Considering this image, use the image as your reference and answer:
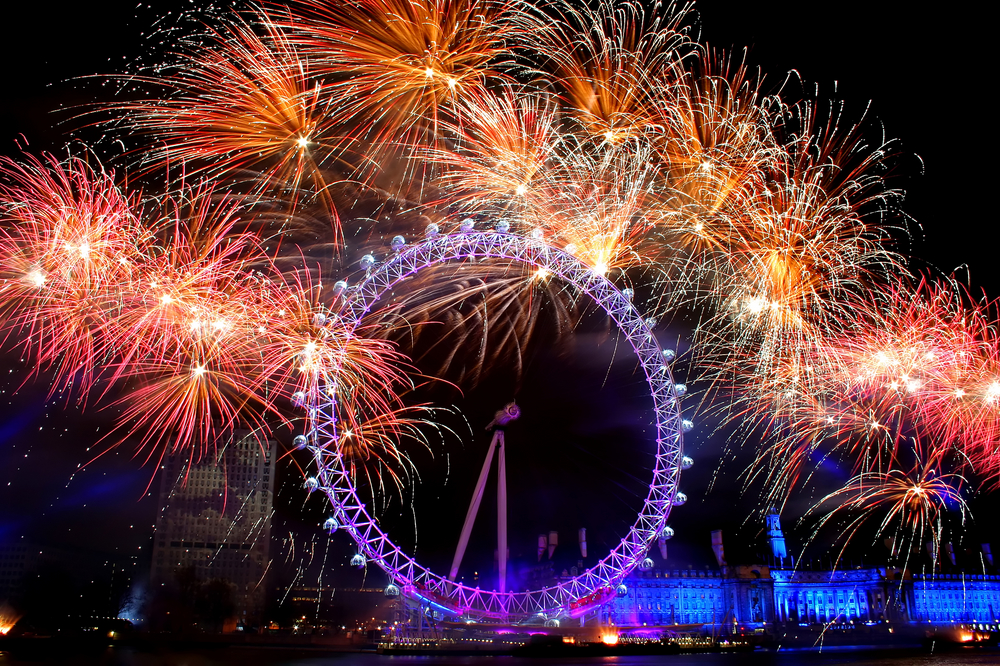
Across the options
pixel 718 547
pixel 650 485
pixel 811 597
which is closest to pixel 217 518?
pixel 650 485

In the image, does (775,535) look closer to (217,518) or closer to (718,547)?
(718,547)

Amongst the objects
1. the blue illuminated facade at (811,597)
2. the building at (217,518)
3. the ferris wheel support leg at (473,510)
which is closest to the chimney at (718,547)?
the blue illuminated facade at (811,597)

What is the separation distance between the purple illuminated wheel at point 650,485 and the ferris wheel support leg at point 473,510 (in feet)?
4.70

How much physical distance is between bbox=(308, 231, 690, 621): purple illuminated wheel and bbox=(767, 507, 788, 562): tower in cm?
7831

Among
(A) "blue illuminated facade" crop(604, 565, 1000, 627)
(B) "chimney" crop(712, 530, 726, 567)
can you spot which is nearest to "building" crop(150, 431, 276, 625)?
(A) "blue illuminated facade" crop(604, 565, 1000, 627)

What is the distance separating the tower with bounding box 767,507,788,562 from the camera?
108 metres

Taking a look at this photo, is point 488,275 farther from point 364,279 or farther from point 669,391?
point 669,391

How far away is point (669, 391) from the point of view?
1508 inches

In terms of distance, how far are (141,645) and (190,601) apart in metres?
20.8

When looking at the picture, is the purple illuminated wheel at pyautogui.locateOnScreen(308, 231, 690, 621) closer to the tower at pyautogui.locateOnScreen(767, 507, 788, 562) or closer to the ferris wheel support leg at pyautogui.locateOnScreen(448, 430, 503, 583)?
the ferris wheel support leg at pyautogui.locateOnScreen(448, 430, 503, 583)

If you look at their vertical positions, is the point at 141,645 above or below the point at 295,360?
below

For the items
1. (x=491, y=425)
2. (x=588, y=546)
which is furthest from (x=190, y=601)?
(x=491, y=425)

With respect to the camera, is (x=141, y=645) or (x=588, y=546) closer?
(x=141, y=645)

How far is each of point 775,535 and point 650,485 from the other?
8121 cm
